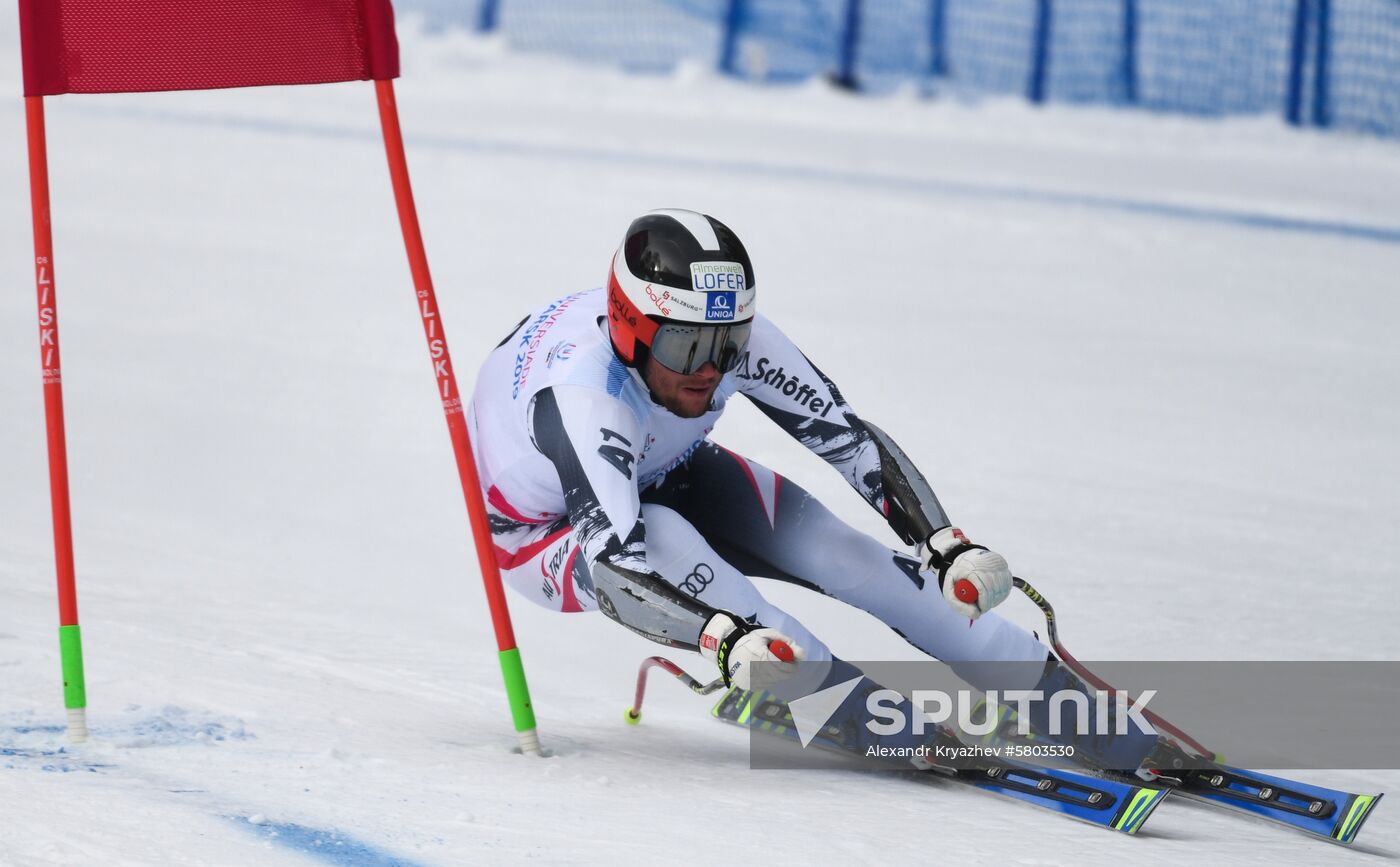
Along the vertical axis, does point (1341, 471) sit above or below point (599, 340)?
below

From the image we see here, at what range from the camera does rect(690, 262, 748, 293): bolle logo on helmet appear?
347 centimetres

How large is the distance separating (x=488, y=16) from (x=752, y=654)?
1706 cm

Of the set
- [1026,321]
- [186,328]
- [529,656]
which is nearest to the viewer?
[529,656]

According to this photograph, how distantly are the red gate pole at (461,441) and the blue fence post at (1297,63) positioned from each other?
13.6 metres

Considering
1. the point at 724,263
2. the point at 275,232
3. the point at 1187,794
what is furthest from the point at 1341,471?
the point at 275,232

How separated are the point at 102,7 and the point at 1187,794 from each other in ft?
9.34

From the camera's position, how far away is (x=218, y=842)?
2732 millimetres

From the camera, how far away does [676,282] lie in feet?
11.4

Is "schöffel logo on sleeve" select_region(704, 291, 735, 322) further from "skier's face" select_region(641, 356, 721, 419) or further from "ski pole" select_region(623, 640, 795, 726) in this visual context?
"ski pole" select_region(623, 640, 795, 726)

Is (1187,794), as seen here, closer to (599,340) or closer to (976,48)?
(599,340)

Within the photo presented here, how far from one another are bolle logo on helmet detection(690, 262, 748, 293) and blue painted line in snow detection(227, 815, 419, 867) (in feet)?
4.43

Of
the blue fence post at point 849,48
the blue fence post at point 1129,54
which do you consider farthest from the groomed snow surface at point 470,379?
the blue fence post at point 849,48

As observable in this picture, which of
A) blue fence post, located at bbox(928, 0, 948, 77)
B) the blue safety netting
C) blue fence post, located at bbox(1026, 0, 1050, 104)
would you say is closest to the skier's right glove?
the blue safety netting

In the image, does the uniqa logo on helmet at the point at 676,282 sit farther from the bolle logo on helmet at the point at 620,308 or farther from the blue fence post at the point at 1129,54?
the blue fence post at the point at 1129,54
